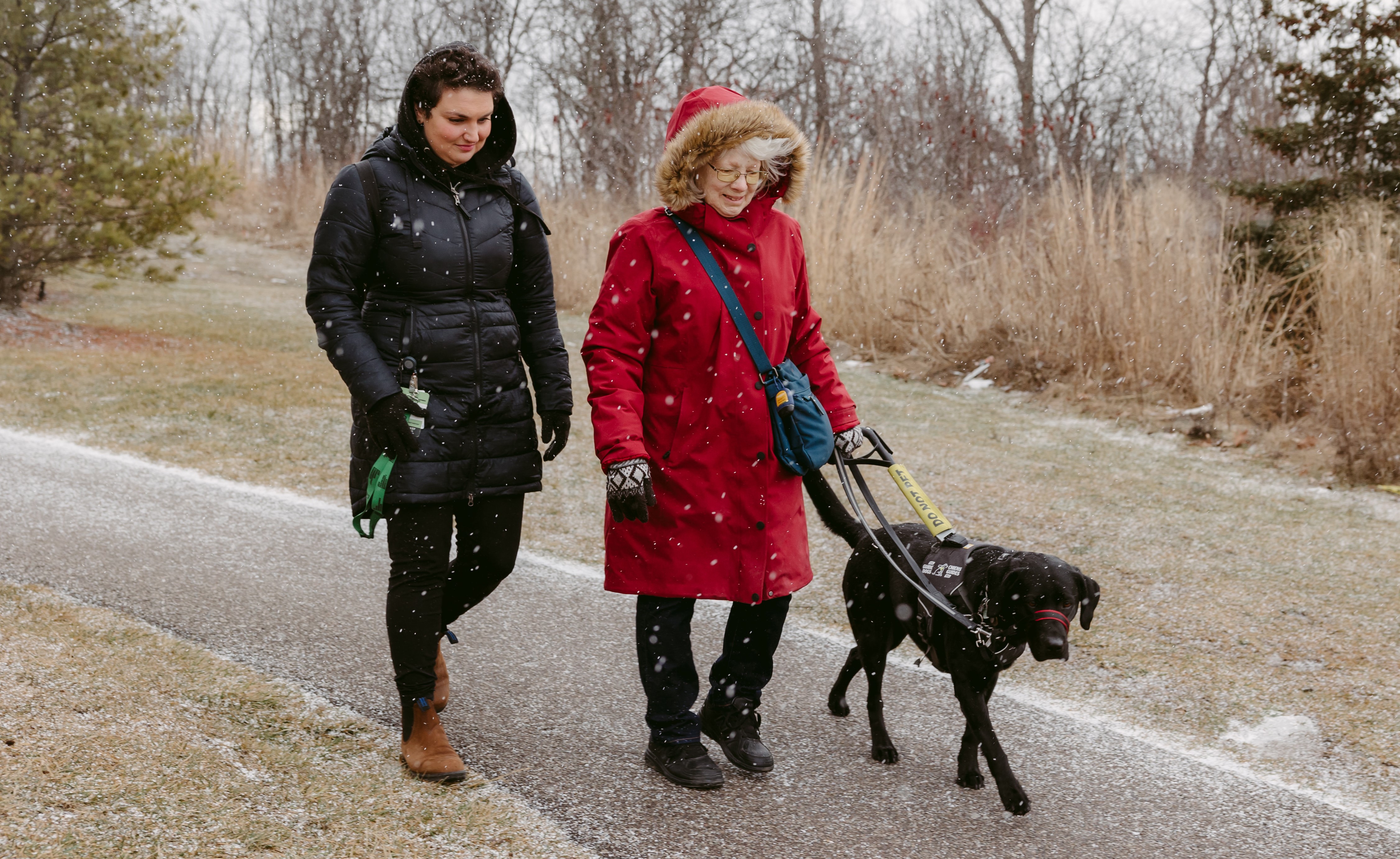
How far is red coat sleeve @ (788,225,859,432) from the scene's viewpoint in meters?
3.26

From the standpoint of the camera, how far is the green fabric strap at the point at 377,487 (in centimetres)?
282

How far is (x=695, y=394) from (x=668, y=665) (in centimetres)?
75

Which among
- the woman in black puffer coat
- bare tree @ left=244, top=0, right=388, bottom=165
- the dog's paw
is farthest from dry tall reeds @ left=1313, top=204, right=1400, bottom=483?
bare tree @ left=244, top=0, right=388, bottom=165

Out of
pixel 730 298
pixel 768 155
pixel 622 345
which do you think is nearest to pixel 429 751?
pixel 622 345

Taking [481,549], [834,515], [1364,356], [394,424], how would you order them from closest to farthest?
[394,424] → [481,549] → [834,515] → [1364,356]

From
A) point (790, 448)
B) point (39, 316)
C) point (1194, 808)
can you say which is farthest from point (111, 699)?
point (39, 316)

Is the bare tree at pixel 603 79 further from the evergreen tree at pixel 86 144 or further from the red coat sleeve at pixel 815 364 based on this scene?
the red coat sleeve at pixel 815 364

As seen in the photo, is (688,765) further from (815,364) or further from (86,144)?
(86,144)

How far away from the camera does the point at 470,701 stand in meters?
3.56

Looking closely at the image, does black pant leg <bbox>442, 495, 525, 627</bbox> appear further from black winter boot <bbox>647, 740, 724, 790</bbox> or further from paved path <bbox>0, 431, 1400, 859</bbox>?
black winter boot <bbox>647, 740, 724, 790</bbox>

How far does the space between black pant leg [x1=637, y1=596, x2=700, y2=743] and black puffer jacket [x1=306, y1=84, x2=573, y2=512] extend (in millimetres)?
493

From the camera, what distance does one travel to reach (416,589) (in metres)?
2.96

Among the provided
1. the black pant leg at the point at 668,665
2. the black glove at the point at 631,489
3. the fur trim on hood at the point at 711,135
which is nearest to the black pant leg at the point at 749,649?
the black pant leg at the point at 668,665

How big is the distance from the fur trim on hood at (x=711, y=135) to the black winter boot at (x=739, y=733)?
1438 mm
